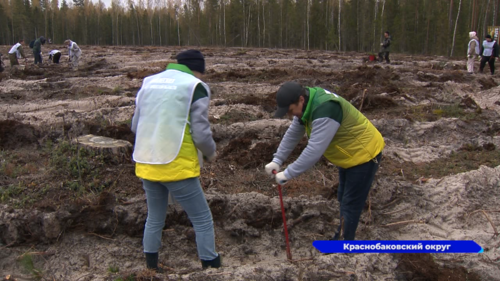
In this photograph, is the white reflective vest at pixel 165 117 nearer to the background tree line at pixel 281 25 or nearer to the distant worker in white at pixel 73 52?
the distant worker in white at pixel 73 52

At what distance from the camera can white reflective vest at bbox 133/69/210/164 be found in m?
2.35

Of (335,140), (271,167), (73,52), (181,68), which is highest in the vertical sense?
(73,52)

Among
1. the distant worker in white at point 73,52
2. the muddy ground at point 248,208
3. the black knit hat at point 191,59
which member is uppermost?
the distant worker in white at point 73,52

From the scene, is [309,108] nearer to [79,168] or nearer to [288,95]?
[288,95]

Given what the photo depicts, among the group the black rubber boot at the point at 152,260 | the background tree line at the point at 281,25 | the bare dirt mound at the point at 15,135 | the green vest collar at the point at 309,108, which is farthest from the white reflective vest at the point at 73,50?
the background tree line at the point at 281,25

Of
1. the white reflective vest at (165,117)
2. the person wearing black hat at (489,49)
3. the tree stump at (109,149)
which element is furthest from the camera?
the person wearing black hat at (489,49)

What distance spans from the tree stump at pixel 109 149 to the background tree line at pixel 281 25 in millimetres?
25404

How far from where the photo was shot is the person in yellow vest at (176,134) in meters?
2.36

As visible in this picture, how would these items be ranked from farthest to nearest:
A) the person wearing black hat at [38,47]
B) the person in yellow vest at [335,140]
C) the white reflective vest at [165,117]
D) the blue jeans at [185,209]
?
the person wearing black hat at [38,47]
the person in yellow vest at [335,140]
the blue jeans at [185,209]
the white reflective vest at [165,117]

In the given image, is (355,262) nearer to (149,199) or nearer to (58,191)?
(149,199)

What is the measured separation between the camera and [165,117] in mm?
2359

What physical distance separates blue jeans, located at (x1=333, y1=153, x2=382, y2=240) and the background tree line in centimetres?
2527

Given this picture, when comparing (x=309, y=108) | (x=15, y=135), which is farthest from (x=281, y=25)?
(x=309, y=108)

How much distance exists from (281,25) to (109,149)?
131 ft
